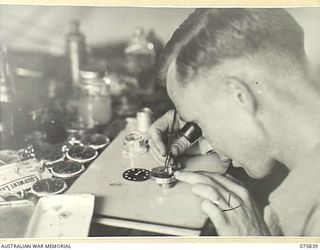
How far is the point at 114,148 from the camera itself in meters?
0.80

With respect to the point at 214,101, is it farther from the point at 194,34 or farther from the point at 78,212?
the point at 78,212

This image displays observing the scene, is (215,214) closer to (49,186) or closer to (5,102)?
(49,186)

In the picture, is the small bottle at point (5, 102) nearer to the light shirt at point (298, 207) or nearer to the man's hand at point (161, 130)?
the man's hand at point (161, 130)

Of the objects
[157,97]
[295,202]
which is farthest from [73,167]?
[295,202]

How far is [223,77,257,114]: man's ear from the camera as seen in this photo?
674 mm

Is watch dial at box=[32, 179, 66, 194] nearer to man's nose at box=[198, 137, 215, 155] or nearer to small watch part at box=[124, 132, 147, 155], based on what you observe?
small watch part at box=[124, 132, 147, 155]

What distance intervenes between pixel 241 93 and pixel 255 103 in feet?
0.10

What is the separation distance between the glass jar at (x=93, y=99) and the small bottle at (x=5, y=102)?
16 cm

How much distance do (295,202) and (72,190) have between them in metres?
0.36

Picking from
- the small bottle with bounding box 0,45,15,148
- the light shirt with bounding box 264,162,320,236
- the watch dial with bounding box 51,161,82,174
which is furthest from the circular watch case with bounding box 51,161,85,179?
the light shirt with bounding box 264,162,320,236

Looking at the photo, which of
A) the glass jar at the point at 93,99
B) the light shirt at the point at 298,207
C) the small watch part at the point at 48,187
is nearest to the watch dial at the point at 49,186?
the small watch part at the point at 48,187

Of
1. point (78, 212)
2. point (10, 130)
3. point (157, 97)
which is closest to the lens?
point (78, 212)

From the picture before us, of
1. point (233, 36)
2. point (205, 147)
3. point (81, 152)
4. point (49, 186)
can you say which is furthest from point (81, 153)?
point (233, 36)

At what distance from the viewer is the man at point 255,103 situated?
67cm
